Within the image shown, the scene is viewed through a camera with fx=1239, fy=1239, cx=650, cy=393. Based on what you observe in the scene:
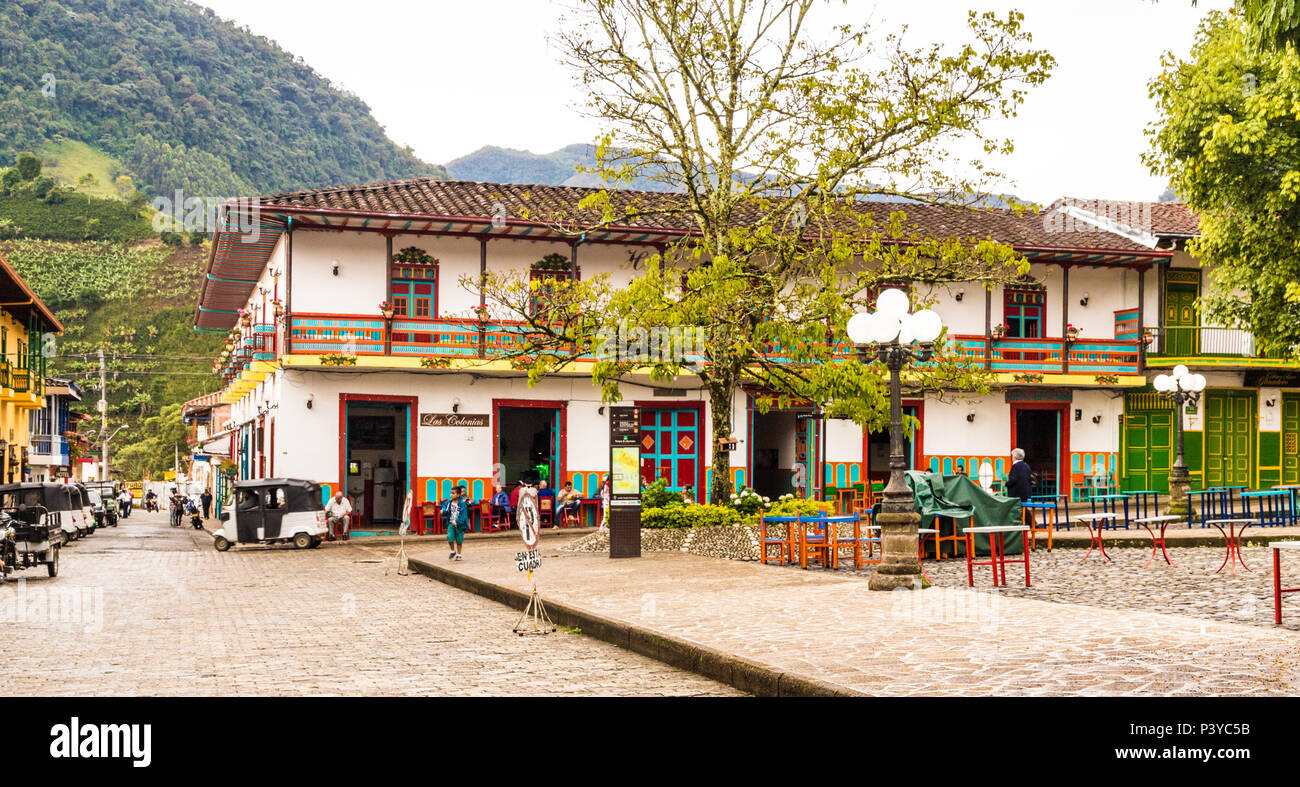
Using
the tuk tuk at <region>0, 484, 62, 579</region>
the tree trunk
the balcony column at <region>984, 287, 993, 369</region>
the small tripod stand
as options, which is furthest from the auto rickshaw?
the balcony column at <region>984, 287, 993, 369</region>

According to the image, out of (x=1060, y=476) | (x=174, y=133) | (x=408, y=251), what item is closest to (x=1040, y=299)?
(x=1060, y=476)

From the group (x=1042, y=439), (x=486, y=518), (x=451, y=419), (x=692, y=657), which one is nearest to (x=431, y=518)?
(x=486, y=518)

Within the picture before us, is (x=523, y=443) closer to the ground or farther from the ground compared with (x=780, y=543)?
farther from the ground

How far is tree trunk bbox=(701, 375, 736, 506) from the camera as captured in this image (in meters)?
19.6

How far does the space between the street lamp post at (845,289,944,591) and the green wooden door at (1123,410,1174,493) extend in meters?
19.3

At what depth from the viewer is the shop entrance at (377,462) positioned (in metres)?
28.2

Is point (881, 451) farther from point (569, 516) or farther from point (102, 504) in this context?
point (102, 504)

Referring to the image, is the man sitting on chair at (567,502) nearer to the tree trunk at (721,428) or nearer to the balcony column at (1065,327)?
the tree trunk at (721,428)

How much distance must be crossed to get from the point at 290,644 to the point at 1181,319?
25.9m

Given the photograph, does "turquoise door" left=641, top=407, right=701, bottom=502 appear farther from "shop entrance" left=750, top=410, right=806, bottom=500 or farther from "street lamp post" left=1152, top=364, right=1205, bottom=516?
"street lamp post" left=1152, top=364, right=1205, bottom=516

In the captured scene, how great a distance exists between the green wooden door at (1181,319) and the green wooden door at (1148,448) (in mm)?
1581

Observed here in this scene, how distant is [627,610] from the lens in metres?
10.5

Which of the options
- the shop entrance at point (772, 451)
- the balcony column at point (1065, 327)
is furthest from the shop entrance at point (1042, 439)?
the shop entrance at point (772, 451)

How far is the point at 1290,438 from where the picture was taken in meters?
30.4
